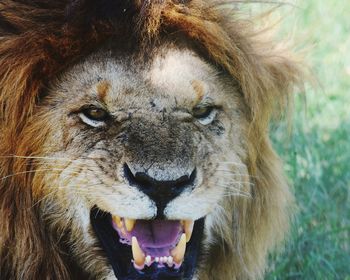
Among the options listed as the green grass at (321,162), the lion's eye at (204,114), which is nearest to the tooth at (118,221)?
the lion's eye at (204,114)

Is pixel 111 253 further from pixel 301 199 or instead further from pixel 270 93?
pixel 301 199

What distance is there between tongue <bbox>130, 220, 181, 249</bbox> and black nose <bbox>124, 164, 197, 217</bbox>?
0.22 meters

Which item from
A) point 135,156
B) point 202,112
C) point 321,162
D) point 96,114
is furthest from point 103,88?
point 321,162

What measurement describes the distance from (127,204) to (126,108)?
371 mm

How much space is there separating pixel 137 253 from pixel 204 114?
23.5 inches

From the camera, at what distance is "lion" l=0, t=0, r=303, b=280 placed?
10.9ft

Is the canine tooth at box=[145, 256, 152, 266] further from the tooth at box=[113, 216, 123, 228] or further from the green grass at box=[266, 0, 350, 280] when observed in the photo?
the green grass at box=[266, 0, 350, 280]

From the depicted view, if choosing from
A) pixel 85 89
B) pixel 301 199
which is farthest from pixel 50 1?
pixel 301 199

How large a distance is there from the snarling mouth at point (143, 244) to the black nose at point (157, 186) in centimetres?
22

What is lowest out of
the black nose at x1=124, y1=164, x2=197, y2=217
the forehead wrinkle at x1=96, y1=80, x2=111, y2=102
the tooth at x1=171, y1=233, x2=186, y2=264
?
the tooth at x1=171, y1=233, x2=186, y2=264

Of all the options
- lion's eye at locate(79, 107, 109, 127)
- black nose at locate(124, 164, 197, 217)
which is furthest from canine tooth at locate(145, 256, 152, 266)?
lion's eye at locate(79, 107, 109, 127)

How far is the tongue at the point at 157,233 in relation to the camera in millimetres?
3451

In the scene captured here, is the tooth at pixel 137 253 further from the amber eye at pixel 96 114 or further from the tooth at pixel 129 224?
the amber eye at pixel 96 114

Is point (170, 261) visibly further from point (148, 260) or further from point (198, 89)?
point (198, 89)
